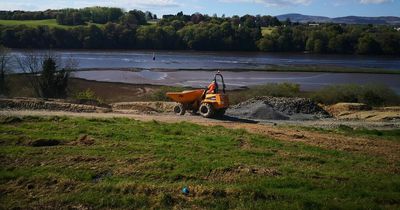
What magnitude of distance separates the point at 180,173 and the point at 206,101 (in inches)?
505

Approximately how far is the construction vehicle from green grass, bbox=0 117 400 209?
23.4 ft

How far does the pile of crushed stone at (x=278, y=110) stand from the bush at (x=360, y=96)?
11890 mm

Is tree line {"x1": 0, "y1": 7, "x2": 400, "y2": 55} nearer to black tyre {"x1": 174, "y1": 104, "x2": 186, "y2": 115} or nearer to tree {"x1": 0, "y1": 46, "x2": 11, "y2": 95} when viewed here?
tree {"x1": 0, "y1": 46, "x2": 11, "y2": 95}

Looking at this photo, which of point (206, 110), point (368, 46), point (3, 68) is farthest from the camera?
point (368, 46)

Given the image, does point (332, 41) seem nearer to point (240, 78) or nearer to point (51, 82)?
point (240, 78)

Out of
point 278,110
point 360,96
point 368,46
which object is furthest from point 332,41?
point 278,110

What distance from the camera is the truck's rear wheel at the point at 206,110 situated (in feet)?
79.2

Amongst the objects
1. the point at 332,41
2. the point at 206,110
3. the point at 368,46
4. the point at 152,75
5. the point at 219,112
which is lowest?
the point at 152,75

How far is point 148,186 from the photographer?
10.6 meters

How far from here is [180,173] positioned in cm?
1162

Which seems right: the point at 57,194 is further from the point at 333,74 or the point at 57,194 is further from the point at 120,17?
the point at 120,17

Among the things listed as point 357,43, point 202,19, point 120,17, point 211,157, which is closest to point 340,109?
point 211,157

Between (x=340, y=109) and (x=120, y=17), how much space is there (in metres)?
121

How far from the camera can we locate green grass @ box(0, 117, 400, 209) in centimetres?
1007
